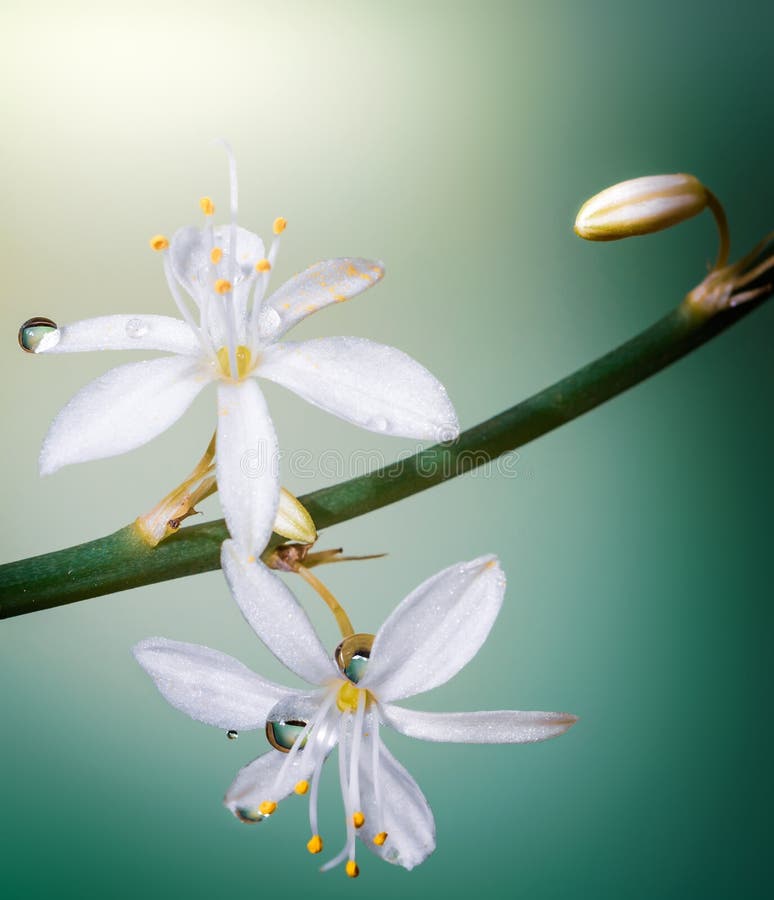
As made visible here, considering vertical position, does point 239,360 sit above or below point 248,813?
above

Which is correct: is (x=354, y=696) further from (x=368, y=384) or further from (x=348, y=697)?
(x=368, y=384)

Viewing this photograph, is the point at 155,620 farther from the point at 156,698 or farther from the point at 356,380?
the point at 356,380

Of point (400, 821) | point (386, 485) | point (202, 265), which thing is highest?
point (202, 265)

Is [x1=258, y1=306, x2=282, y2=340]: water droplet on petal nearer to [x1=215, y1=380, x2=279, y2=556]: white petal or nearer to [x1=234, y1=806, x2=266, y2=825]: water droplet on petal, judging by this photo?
[x1=215, y1=380, x2=279, y2=556]: white petal

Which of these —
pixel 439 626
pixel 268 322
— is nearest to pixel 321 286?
pixel 268 322

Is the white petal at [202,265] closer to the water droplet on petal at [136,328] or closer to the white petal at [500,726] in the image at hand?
the water droplet on petal at [136,328]

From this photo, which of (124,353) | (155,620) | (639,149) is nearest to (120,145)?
(124,353)
